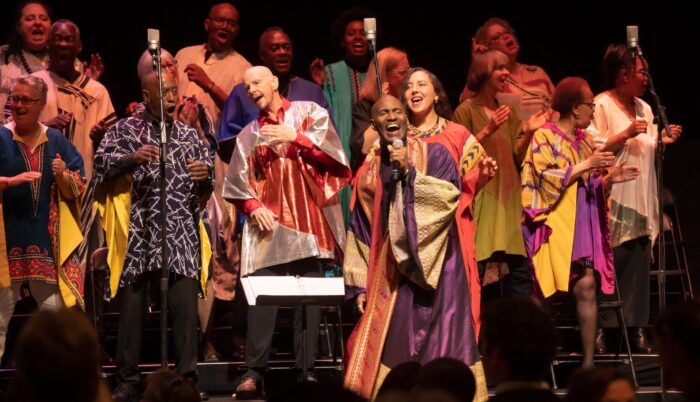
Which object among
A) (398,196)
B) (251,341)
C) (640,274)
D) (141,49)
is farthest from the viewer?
(141,49)

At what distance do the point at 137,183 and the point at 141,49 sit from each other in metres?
2.67

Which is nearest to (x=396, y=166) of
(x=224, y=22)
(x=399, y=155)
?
(x=399, y=155)

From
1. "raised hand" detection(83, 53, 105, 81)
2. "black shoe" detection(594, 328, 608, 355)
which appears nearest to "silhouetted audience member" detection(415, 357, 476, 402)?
"black shoe" detection(594, 328, 608, 355)

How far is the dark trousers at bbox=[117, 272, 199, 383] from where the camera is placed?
634 centimetres

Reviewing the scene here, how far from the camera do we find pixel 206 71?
322 inches

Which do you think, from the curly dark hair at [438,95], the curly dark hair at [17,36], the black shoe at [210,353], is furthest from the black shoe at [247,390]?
the curly dark hair at [17,36]

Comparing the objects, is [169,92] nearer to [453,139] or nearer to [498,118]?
[453,139]

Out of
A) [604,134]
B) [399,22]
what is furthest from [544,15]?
[604,134]

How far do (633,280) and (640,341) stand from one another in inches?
14.8

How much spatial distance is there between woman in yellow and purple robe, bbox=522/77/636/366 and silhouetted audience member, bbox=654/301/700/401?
11.4ft

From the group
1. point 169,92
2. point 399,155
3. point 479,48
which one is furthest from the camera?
point 479,48

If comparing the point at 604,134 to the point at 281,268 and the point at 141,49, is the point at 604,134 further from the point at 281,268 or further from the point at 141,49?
the point at 141,49

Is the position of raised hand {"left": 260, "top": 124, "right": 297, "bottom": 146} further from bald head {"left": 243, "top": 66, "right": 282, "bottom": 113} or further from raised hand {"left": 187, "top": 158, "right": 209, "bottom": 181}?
raised hand {"left": 187, "top": 158, "right": 209, "bottom": 181}

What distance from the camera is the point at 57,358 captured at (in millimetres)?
2754
